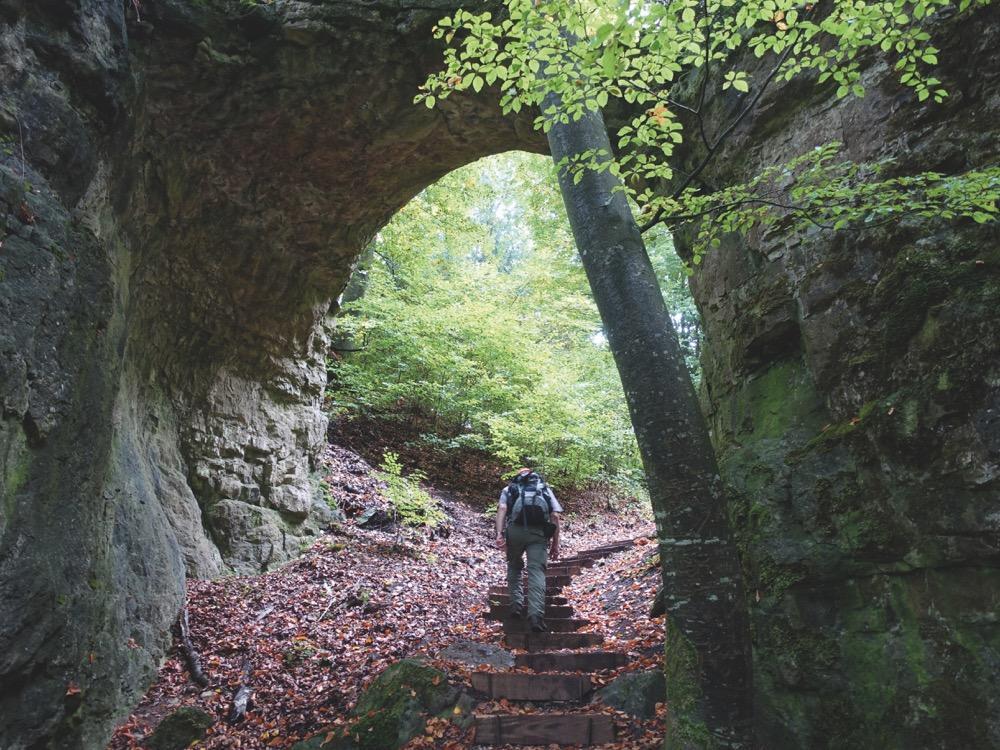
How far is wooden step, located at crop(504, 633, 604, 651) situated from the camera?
19.5ft

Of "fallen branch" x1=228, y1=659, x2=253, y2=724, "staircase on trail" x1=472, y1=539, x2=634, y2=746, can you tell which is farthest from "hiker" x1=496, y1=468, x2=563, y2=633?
"fallen branch" x1=228, y1=659, x2=253, y2=724

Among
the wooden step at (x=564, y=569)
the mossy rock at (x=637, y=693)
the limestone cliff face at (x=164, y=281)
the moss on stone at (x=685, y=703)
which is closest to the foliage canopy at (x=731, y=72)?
the moss on stone at (x=685, y=703)

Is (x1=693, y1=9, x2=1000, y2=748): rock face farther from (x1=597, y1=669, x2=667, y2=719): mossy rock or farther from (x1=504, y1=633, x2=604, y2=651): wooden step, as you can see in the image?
(x1=504, y1=633, x2=604, y2=651): wooden step

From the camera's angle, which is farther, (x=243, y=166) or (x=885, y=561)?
(x=243, y=166)

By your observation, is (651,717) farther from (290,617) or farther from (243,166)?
(243,166)

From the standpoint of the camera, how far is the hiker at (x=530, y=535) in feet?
20.6

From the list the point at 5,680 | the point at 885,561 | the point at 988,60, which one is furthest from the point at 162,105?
the point at 885,561

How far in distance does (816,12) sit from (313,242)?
7.22 metres

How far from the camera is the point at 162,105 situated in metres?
6.79

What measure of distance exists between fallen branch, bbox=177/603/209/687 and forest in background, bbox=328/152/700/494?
6654 mm

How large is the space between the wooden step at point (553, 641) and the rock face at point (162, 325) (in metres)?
2.37

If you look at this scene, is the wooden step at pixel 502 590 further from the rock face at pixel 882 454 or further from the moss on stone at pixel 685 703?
the moss on stone at pixel 685 703

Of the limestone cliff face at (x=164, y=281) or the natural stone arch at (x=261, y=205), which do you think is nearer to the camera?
the limestone cliff face at (x=164, y=281)

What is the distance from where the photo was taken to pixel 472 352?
1409 centimetres
